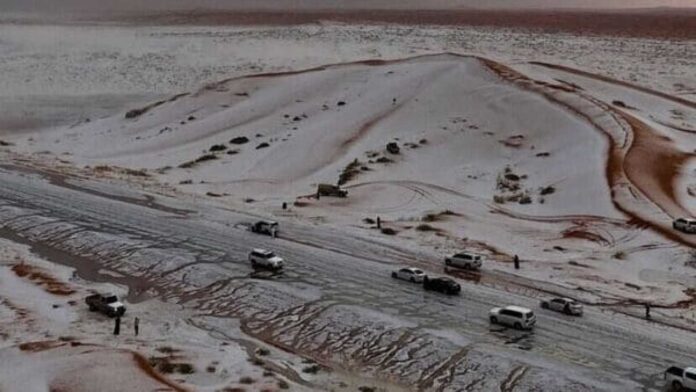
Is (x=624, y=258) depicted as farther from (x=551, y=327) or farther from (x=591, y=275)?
(x=551, y=327)

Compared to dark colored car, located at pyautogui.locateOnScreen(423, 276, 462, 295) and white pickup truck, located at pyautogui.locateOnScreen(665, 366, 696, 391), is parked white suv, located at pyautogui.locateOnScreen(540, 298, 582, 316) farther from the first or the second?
white pickup truck, located at pyautogui.locateOnScreen(665, 366, 696, 391)

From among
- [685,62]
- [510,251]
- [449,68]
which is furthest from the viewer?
[685,62]

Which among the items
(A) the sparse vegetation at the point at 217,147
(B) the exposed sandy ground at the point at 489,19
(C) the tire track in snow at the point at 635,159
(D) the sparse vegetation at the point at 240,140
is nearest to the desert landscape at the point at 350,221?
(C) the tire track in snow at the point at 635,159

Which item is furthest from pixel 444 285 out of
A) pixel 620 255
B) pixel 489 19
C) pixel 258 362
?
pixel 489 19

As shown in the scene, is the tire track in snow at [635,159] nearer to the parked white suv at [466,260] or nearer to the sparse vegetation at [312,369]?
the parked white suv at [466,260]

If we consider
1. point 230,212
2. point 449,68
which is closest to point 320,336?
point 230,212

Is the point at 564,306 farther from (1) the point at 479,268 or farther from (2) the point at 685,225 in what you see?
(2) the point at 685,225

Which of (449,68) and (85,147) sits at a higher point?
(449,68)
